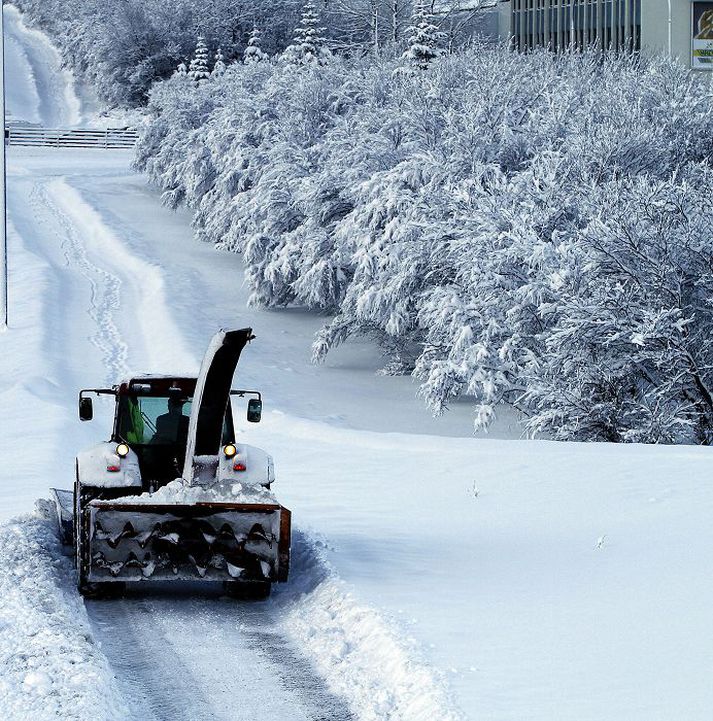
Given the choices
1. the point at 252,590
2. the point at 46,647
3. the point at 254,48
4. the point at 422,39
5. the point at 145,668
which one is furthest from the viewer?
the point at 254,48

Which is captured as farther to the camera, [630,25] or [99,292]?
[630,25]

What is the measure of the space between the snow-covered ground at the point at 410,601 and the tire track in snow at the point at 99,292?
6571 mm

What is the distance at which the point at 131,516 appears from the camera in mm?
10133

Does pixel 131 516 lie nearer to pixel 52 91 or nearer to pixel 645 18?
pixel 645 18

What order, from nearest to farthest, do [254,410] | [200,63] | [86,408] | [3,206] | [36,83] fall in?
1. [254,410]
2. [86,408]
3. [3,206]
4. [200,63]
5. [36,83]

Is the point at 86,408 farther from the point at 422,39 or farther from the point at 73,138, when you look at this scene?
the point at 73,138

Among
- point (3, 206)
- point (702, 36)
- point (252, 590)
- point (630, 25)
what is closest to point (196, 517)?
point (252, 590)

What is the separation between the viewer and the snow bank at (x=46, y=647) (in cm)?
712

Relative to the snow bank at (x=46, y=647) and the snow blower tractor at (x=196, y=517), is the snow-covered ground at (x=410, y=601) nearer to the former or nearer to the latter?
the snow bank at (x=46, y=647)

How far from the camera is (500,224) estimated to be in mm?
26438

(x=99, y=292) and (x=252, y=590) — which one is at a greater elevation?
(x=99, y=292)

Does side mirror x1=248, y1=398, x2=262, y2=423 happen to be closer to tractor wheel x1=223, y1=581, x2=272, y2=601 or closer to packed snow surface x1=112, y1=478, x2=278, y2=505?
packed snow surface x1=112, y1=478, x2=278, y2=505

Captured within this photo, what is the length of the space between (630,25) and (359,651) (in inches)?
2794

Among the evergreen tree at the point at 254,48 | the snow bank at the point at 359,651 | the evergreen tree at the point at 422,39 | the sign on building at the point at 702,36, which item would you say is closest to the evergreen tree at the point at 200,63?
the evergreen tree at the point at 254,48
